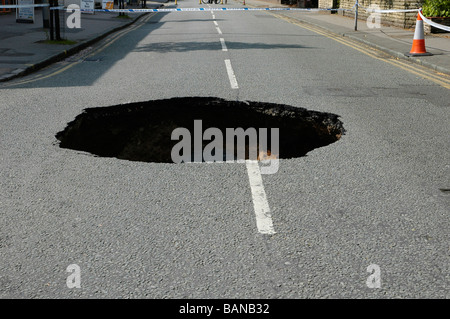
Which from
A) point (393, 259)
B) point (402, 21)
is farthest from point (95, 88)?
point (402, 21)

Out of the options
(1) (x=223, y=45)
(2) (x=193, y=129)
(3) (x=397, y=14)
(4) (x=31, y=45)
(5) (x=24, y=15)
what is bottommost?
(2) (x=193, y=129)

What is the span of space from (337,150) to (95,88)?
16.3ft

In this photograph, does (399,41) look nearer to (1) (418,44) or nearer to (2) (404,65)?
(1) (418,44)

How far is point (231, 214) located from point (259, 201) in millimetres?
360

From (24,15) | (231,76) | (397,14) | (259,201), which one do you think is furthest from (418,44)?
(24,15)

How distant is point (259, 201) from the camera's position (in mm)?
4180

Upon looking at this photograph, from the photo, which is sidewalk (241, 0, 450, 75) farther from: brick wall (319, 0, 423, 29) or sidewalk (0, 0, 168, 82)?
sidewalk (0, 0, 168, 82)

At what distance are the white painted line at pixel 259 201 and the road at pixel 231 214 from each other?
1.8 inches

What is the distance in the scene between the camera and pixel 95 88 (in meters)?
8.92

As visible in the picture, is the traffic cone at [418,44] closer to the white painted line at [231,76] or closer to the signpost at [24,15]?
the white painted line at [231,76]

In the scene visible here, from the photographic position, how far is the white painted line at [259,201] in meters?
3.70

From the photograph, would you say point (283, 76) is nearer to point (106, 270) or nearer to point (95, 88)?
point (95, 88)

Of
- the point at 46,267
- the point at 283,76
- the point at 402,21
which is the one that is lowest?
the point at 46,267

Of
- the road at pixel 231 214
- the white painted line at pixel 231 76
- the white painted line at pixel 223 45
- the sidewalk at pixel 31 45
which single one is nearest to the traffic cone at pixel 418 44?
the white painted line at pixel 231 76
